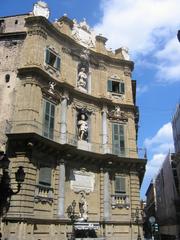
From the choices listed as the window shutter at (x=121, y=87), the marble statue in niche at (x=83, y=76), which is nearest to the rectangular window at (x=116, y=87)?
the window shutter at (x=121, y=87)

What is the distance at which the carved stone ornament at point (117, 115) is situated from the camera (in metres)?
24.7

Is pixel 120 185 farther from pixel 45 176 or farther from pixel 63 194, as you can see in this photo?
pixel 45 176

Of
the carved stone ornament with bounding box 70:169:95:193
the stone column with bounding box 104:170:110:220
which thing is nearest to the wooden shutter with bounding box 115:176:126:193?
the stone column with bounding box 104:170:110:220

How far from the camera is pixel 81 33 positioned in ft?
84.9

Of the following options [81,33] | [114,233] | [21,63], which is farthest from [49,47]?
[114,233]

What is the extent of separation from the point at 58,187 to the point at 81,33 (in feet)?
42.1

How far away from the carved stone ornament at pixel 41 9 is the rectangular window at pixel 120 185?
12.6 m

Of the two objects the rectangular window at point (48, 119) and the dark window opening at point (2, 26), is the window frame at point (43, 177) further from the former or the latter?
the dark window opening at point (2, 26)

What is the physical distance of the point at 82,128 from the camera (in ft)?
74.0

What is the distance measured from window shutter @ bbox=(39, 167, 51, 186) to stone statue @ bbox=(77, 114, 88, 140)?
412 centimetres

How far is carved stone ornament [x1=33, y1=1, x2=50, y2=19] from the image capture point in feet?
73.4

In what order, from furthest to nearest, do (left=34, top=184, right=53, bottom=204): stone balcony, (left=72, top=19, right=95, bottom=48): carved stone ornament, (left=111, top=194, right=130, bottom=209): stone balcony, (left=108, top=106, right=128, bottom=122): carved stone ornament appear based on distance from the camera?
(left=72, top=19, right=95, bottom=48): carved stone ornament
(left=108, top=106, right=128, bottom=122): carved stone ornament
(left=111, top=194, right=130, bottom=209): stone balcony
(left=34, top=184, right=53, bottom=204): stone balcony

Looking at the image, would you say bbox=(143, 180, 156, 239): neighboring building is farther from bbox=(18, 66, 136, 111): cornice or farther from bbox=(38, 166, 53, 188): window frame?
bbox=(38, 166, 53, 188): window frame

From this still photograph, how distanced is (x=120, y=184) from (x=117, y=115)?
5.38 m
